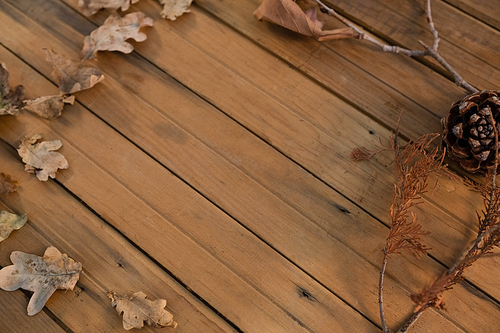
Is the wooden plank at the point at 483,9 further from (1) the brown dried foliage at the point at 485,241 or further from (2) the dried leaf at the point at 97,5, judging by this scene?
(2) the dried leaf at the point at 97,5

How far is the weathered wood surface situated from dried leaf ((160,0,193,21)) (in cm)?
3

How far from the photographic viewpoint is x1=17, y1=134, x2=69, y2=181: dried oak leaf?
4.65 ft

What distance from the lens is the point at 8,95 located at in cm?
150

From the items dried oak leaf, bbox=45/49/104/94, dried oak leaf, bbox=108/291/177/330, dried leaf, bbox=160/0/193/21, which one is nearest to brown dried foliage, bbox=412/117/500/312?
dried oak leaf, bbox=108/291/177/330

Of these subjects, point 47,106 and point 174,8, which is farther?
point 174,8

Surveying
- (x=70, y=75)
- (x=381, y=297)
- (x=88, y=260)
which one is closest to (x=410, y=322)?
(x=381, y=297)

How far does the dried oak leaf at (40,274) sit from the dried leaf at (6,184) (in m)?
0.21

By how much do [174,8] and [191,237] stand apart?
0.87 metres

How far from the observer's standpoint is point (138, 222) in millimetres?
1378

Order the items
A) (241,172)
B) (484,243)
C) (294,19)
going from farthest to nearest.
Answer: (294,19) → (241,172) → (484,243)

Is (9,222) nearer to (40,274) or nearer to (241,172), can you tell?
(40,274)

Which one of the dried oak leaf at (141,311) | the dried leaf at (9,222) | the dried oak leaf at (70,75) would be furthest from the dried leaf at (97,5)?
the dried oak leaf at (141,311)

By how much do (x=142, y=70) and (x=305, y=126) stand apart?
2.04ft

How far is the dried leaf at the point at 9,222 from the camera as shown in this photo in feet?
4.43
